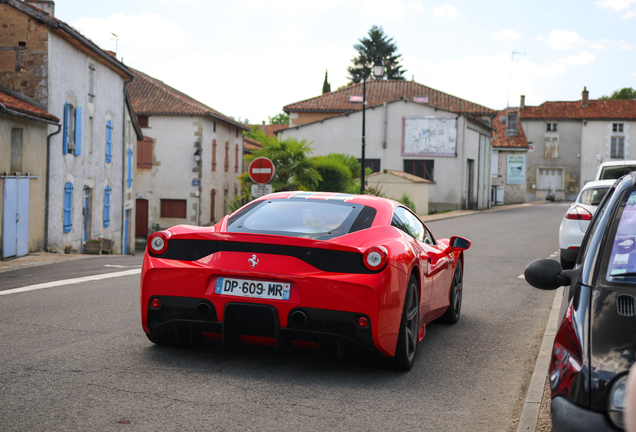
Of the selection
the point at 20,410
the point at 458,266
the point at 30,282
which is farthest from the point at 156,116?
the point at 20,410

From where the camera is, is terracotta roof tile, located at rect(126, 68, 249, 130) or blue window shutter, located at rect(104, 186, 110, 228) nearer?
blue window shutter, located at rect(104, 186, 110, 228)

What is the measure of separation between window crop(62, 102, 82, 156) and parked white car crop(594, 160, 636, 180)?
15488 mm

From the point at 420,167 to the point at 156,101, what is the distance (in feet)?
56.8

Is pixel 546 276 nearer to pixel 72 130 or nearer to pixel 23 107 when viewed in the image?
pixel 23 107

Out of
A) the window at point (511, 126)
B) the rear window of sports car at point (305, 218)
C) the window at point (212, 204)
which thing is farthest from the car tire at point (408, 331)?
the window at point (511, 126)

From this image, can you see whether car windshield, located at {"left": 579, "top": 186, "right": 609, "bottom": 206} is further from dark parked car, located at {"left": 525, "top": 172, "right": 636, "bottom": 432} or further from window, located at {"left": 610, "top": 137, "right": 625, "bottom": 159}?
window, located at {"left": 610, "top": 137, "right": 625, "bottom": 159}

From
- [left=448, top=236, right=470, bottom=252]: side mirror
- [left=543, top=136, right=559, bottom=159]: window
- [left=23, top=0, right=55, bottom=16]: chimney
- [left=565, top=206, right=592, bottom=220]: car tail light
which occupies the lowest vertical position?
[left=448, top=236, right=470, bottom=252]: side mirror

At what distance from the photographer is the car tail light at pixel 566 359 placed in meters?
2.64

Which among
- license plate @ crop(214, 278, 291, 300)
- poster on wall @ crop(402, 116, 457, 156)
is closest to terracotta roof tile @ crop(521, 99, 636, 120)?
poster on wall @ crop(402, 116, 457, 156)

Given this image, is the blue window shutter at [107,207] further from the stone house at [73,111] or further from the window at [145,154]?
the window at [145,154]

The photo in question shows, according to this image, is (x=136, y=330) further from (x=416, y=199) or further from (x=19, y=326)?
(x=416, y=199)

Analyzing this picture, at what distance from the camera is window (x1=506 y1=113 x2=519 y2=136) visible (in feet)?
218

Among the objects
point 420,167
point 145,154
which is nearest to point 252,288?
point 145,154

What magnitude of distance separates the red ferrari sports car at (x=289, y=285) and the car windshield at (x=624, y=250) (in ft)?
5.62
